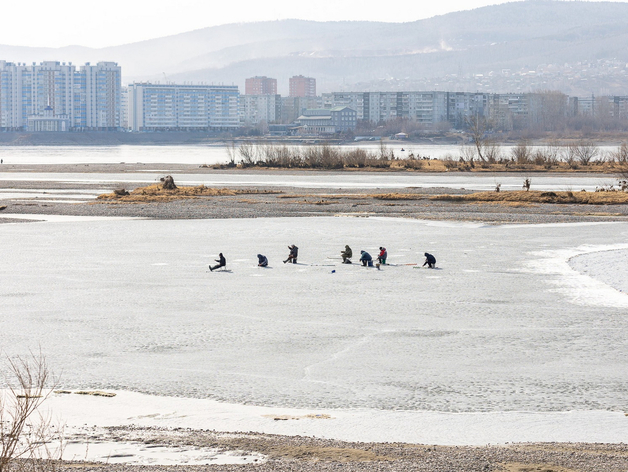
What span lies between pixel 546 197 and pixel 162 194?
18189 mm

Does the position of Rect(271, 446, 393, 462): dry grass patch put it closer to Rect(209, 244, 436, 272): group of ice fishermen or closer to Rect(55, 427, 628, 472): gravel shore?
Rect(55, 427, 628, 472): gravel shore

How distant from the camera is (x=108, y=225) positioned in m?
29.7

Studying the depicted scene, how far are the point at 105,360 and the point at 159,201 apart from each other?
97.3 feet

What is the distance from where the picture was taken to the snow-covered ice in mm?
9258

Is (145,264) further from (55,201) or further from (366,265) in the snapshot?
(55,201)

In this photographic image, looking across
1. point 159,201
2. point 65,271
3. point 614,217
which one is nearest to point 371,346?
point 65,271

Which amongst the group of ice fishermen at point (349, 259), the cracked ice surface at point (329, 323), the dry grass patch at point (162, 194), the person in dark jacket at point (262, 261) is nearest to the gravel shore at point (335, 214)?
the dry grass patch at point (162, 194)

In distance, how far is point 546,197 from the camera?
39344 mm

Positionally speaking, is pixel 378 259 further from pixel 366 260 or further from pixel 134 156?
pixel 134 156

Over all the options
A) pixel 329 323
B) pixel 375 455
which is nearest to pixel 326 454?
pixel 375 455

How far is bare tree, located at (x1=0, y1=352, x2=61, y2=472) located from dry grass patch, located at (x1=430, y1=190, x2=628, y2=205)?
30831 millimetres

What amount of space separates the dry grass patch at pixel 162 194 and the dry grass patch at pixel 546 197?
10655 millimetres

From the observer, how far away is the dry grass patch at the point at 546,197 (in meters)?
38.7

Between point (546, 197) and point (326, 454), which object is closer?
point (326, 454)
